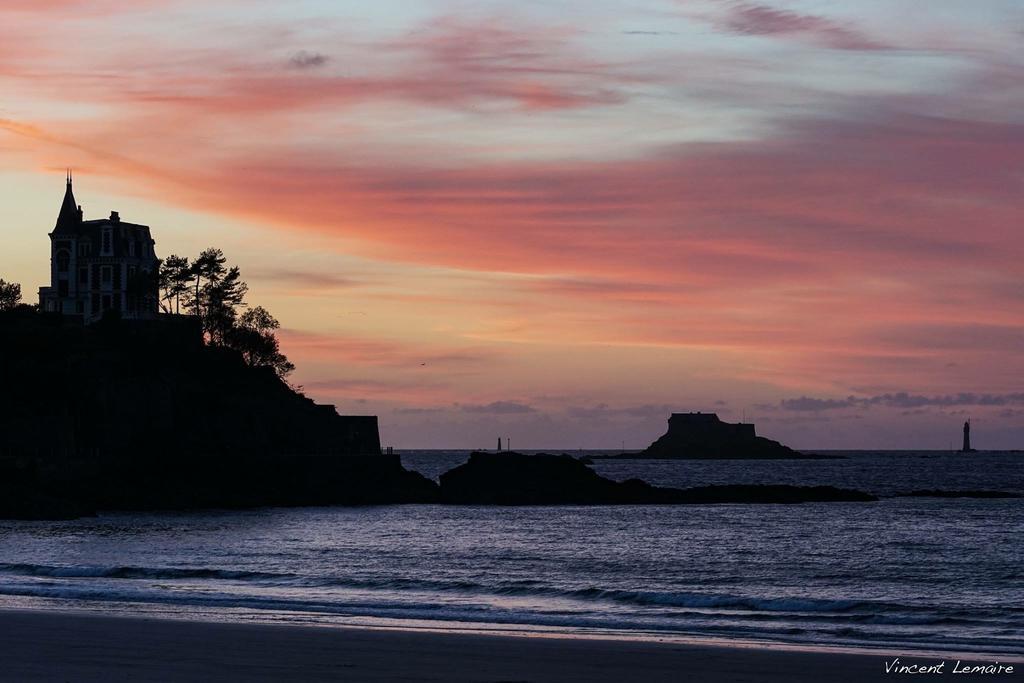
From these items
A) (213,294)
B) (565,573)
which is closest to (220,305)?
(213,294)

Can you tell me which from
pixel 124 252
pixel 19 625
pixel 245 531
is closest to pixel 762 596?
pixel 19 625

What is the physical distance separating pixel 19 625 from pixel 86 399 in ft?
285

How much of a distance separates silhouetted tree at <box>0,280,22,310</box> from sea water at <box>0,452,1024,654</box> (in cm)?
4915

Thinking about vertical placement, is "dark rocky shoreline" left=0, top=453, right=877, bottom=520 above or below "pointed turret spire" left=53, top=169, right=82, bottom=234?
below

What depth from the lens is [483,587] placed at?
47.1m

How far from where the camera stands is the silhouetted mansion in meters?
139

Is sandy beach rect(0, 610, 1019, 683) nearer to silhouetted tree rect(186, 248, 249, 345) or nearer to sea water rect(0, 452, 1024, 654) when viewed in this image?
sea water rect(0, 452, 1024, 654)

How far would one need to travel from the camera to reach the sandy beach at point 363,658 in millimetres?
23734

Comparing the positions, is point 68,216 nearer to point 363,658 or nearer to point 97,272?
point 97,272

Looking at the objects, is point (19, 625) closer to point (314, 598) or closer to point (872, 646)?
point (314, 598)

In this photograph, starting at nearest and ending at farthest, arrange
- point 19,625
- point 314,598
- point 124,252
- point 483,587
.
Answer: point 19,625 → point 314,598 → point 483,587 → point 124,252

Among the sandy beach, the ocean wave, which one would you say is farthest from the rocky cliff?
the sandy beach

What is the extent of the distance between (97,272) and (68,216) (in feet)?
28.7

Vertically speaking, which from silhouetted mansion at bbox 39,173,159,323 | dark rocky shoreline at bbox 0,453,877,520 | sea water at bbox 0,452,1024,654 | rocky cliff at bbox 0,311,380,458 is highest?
silhouetted mansion at bbox 39,173,159,323
